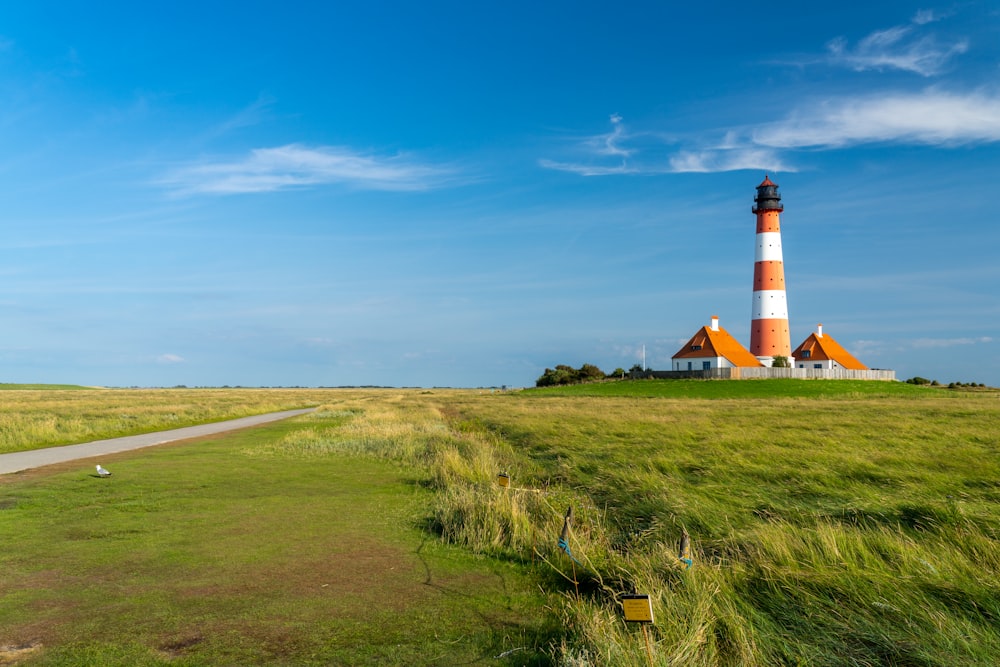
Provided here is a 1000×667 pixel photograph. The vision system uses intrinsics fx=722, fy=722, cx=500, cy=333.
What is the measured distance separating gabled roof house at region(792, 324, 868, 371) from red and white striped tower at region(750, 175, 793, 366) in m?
14.5

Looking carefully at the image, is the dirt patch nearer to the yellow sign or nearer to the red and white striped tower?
the yellow sign

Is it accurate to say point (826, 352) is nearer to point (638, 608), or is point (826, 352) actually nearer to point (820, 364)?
point (820, 364)

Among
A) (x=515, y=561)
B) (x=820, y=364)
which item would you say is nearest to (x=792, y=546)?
(x=515, y=561)

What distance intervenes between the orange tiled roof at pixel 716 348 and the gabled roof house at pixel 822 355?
30.3 feet

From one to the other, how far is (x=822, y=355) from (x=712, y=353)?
53.2ft

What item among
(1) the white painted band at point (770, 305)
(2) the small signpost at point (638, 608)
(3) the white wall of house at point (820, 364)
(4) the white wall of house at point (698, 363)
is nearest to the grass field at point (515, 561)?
(2) the small signpost at point (638, 608)

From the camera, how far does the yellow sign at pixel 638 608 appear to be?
16.3ft

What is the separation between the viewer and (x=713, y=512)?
11078 mm

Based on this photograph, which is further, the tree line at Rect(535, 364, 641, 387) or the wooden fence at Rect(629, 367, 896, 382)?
the tree line at Rect(535, 364, 641, 387)

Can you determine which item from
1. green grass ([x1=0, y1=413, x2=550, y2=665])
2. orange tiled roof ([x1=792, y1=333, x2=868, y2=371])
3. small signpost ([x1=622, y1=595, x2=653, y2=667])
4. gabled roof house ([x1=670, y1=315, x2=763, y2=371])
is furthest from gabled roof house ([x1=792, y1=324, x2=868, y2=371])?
small signpost ([x1=622, y1=595, x2=653, y2=667])

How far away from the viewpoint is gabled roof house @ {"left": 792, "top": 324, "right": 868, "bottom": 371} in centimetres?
8312

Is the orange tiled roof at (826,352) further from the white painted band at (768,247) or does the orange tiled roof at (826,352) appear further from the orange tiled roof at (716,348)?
the white painted band at (768,247)

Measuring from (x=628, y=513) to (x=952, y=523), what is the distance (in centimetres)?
460

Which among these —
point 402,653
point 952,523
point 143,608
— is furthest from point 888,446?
point 143,608
